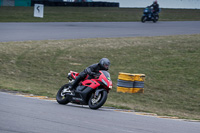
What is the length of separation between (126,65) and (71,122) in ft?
33.5

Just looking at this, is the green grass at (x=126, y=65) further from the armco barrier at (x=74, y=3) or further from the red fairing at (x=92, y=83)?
the armco barrier at (x=74, y=3)

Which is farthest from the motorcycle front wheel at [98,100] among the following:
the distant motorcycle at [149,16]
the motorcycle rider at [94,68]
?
the distant motorcycle at [149,16]

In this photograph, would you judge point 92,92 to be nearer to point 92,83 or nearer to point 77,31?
point 92,83

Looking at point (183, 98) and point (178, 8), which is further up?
point (178, 8)

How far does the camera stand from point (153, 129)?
21.9 ft

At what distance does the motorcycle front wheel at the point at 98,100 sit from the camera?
8742 mm

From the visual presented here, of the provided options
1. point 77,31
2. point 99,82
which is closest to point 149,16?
point 77,31

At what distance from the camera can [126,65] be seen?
1680 cm

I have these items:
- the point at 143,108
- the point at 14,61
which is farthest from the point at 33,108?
the point at 14,61

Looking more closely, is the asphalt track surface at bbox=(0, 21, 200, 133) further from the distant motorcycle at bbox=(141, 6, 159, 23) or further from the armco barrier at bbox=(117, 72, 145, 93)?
the distant motorcycle at bbox=(141, 6, 159, 23)

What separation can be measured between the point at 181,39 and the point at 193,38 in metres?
0.95

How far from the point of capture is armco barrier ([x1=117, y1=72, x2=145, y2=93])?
42.5 feet

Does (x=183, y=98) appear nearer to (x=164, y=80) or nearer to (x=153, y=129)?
(x=164, y=80)

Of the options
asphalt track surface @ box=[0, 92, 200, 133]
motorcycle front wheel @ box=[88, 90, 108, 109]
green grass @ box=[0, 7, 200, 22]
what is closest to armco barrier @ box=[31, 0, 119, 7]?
green grass @ box=[0, 7, 200, 22]
